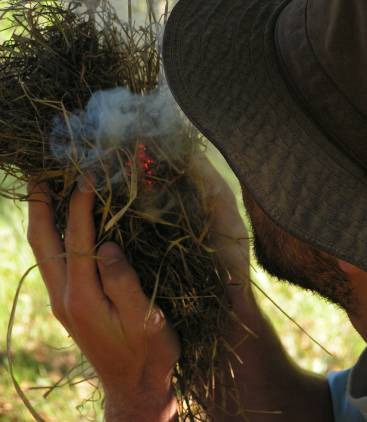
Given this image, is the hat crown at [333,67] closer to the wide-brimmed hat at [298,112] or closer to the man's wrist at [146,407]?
the wide-brimmed hat at [298,112]

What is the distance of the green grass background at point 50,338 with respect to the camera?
2.99 metres

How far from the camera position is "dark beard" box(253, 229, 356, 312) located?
1.40 metres

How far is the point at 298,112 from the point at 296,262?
0.35m

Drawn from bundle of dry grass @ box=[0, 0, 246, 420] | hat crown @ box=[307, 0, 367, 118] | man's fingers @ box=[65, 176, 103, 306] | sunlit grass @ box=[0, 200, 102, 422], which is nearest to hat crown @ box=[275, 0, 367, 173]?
hat crown @ box=[307, 0, 367, 118]

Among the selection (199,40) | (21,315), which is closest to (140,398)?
(199,40)

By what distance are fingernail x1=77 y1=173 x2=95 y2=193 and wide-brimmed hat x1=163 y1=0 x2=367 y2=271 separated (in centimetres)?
29

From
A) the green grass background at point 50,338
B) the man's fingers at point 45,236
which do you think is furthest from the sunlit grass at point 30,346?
the man's fingers at point 45,236

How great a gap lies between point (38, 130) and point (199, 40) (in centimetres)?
34

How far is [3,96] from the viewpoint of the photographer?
144cm

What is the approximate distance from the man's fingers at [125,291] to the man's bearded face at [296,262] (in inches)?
10.0

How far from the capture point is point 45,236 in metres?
1.58

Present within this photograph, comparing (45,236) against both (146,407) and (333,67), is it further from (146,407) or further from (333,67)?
(333,67)

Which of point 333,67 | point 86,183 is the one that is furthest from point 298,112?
point 86,183

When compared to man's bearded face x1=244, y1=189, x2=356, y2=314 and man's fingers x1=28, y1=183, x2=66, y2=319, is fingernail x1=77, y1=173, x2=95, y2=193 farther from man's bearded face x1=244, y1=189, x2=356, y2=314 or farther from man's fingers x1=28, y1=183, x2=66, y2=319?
man's bearded face x1=244, y1=189, x2=356, y2=314
